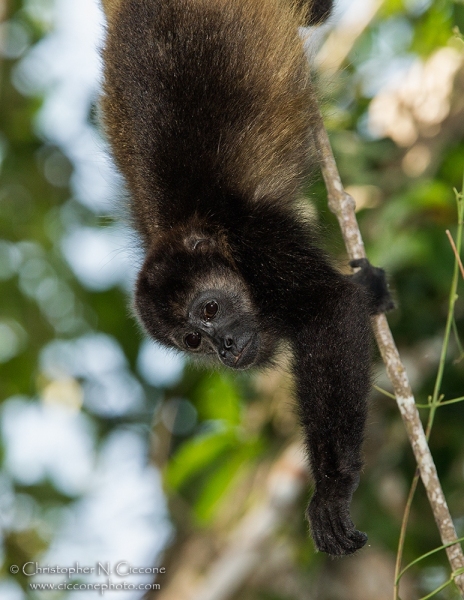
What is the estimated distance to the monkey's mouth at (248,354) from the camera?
376 cm

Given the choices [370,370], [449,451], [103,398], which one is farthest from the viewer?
[103,398]

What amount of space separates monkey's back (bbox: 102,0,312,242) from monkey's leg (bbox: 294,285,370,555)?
83cm

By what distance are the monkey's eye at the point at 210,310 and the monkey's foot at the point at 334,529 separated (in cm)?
→ 111

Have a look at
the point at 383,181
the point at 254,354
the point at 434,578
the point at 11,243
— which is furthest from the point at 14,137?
the point at 434,578

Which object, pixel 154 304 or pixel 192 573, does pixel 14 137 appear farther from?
pixel 192 573

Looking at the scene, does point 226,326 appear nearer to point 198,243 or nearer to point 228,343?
point 228,343

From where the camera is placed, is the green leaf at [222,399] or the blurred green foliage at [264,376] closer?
the blurred green foliage at [264,376]

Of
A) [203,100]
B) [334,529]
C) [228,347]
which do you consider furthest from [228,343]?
[203,100]

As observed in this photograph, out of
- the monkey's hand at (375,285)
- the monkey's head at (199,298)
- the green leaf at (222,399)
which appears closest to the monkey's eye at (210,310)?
the monkey's head at (199,298)

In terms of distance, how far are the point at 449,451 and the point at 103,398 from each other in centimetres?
353

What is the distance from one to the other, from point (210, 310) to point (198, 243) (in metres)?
0.35

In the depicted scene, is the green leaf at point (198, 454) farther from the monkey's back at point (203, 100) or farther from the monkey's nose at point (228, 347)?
the monkey's back at point (203, 100)

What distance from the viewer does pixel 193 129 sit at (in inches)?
145

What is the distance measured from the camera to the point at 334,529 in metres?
3.14
